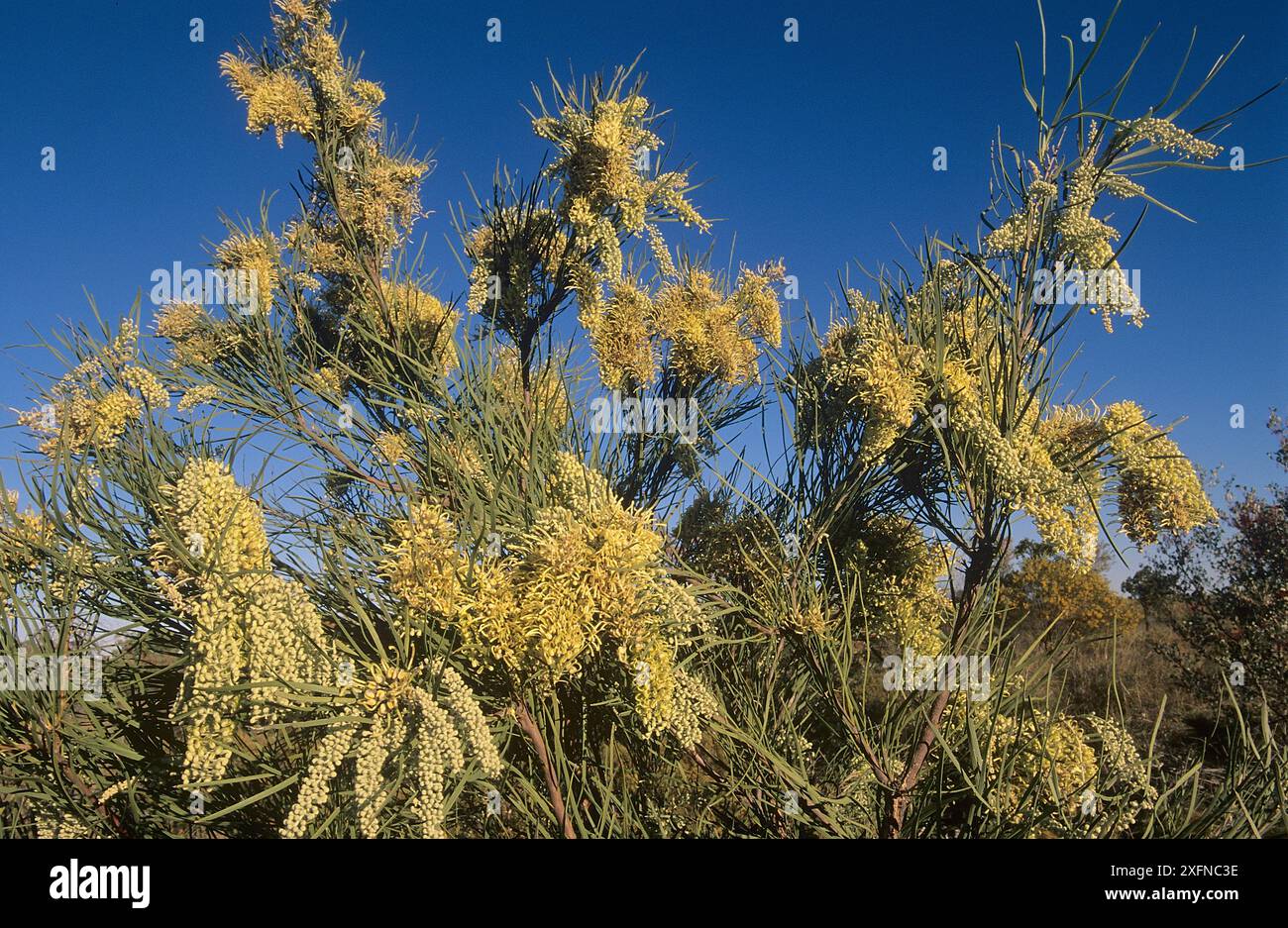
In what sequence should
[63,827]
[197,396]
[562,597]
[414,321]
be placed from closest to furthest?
[562,597] → [63,827] → [197,396] → [414,321]

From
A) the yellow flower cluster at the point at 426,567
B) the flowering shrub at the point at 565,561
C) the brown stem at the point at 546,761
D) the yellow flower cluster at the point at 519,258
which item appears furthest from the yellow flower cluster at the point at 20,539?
the yellow flower cluster at the point at 519,258

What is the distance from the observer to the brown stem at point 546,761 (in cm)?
131

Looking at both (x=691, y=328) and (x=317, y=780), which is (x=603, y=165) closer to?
(x=691, y=328)

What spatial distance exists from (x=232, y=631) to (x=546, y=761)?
0.59 meters

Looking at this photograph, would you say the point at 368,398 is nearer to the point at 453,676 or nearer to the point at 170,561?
the point at 170,561

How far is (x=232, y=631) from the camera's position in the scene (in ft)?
3.41

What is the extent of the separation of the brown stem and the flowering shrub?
0.01 m

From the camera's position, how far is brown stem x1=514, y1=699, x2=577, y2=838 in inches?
51.4

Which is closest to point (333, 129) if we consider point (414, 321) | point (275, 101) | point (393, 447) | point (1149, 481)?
point (275, 101)

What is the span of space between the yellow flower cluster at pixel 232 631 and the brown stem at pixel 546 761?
368 mm

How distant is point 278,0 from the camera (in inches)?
88.7

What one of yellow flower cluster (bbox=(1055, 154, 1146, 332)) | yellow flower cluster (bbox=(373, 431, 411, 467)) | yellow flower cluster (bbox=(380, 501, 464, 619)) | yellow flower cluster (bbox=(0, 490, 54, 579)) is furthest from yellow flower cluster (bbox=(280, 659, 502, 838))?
yellow flower cluster (bbox=(1055, 154, 1146, 332))

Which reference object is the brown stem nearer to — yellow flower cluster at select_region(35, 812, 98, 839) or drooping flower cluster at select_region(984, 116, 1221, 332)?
yellow flower cluster at select_region(35, 812, 98, 839)
